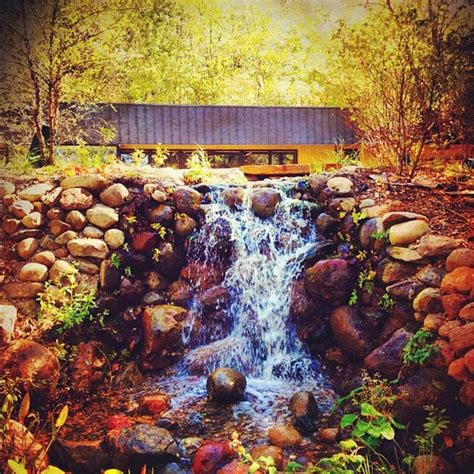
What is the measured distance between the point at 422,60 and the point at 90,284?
5.04m

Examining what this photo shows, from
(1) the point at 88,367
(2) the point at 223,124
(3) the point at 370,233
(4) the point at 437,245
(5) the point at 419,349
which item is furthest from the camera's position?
(2) the point at 223,124

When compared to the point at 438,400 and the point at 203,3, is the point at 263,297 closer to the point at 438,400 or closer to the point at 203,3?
the point at 438,400

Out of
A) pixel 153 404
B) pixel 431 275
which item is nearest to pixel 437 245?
pixel 431 275

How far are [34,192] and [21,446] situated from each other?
311 centimetres

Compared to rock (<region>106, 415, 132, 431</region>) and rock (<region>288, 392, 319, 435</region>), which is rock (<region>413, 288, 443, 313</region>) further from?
rock (<region>106, 415, 132, 431</region>)

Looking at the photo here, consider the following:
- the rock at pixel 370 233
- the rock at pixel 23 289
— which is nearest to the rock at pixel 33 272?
the rock at pixel 23 289

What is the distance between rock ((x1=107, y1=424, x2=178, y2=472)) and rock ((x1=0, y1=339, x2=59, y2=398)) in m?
0.88

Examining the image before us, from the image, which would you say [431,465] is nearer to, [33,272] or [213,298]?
[213,298]

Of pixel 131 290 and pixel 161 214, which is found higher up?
pixel 161 214

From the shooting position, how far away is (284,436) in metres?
3.14

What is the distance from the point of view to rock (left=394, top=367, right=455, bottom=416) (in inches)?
113

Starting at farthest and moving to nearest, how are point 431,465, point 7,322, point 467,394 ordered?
point 7,322 → point 467,394 → point 431,465

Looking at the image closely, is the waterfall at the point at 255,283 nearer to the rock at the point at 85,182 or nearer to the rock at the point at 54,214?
the rock at the point at 85,182

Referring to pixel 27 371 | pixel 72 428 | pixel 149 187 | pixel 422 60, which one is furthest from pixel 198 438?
pixel 422 60
